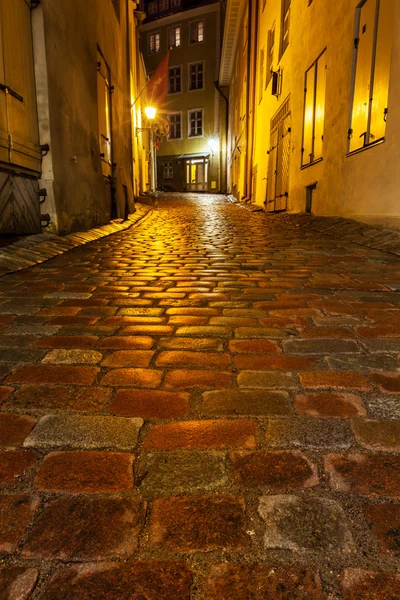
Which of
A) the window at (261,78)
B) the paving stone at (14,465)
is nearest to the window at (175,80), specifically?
the window at (261,78)

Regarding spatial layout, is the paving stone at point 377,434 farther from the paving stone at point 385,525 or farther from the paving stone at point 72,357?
the paving stone at point 72,357

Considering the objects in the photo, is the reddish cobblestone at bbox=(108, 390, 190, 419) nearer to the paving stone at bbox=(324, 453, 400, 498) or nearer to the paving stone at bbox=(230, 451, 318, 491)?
the paving stone at bbox=(230, 451, 318, 491)

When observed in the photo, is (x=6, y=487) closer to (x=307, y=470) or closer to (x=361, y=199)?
(x=307, y=470)

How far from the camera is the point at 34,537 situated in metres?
0.90

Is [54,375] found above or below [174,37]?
below

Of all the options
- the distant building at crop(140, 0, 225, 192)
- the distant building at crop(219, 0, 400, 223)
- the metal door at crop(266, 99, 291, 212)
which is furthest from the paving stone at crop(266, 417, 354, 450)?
the distant building at crop(140, 0, 225, 192)

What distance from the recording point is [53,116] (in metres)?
5.84

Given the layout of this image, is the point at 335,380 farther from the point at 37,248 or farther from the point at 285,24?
the point at 285,24

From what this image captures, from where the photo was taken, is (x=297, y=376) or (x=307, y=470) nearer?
(x=307, y=470)

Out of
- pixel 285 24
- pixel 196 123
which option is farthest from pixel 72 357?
pixel 196 123

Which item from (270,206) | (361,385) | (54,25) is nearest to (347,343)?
(361,385)

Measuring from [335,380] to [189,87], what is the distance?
31.1 m

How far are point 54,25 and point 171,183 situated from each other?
25.1 meters

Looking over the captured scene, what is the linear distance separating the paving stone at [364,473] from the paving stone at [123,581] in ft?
1.48
